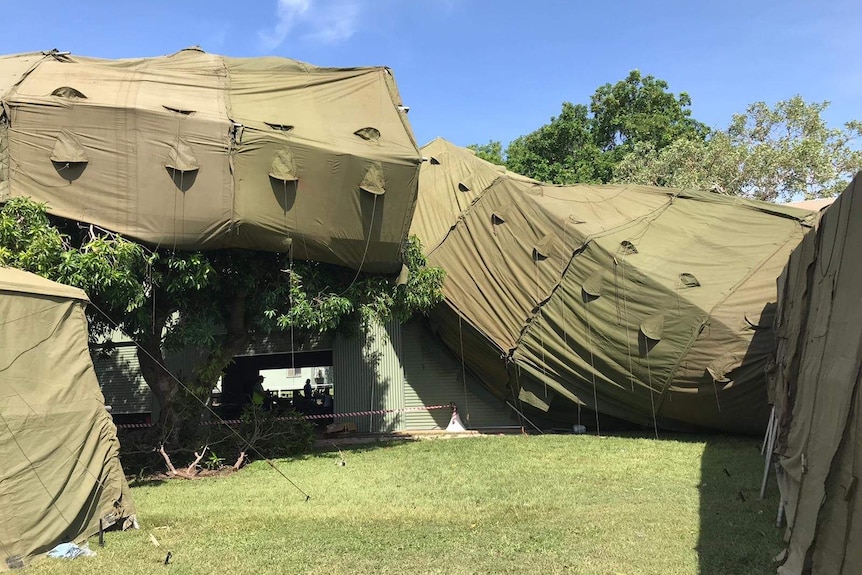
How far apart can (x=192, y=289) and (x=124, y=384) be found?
29.2ft

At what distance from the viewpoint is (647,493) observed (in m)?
7.94

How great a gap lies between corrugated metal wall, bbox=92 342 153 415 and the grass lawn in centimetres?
854

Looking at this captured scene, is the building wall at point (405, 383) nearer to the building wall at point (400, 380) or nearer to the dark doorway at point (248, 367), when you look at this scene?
the building wall at point (400, 380)

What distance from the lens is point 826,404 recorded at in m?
4.74

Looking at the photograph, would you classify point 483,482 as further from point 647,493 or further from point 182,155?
point 182,155

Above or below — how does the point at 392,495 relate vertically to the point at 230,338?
below

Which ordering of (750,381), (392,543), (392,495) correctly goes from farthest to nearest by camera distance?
(750,381)
(392,495)
(392,543)

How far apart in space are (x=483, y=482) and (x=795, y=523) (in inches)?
183

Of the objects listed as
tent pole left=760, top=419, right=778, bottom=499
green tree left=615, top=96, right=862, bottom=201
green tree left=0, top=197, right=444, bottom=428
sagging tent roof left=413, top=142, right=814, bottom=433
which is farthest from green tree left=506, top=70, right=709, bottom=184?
tent pole left=760, top=419, right=778, bottom=499

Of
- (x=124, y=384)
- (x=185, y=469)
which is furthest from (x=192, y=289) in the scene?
(x=124, y=384)

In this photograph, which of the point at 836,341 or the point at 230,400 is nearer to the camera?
the point at 836,341

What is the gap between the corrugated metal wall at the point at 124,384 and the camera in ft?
58.5

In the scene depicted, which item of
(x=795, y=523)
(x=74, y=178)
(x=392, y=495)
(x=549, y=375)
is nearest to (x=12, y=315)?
Result: (x=74, y=178)

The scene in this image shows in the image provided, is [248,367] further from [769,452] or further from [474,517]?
[769,452]
